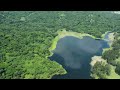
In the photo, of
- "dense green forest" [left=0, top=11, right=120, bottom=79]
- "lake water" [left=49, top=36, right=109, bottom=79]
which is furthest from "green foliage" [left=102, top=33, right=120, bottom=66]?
"lake water" [left=49, top=36, right=109, bottom=79]

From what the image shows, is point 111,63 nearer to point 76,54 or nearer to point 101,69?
point 101,69

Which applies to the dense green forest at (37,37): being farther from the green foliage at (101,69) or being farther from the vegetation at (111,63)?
the green foliage at (101,69)

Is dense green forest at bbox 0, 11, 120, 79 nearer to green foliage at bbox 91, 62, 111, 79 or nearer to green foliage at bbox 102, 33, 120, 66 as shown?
green foliage at bbox 102, 33, 120, 66

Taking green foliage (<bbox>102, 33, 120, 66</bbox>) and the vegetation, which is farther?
green foliage (<bbox>102, 33, 120, 66</bbox>)

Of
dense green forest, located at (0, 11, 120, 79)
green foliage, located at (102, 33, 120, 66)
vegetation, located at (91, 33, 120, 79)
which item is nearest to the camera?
vegetation, located at (91, 33, 120, 79)
